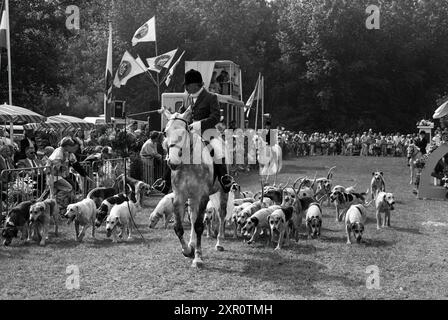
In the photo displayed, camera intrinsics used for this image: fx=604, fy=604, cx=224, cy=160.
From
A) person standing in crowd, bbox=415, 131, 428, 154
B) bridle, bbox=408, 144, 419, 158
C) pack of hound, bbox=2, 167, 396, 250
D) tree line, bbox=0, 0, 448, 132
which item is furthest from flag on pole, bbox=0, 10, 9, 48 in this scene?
tree line, bbox=0, 0, 448, 132

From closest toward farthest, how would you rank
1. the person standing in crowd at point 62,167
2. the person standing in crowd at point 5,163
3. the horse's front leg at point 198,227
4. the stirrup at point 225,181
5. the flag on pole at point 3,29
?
the horse's front leg at point 198,227, the stirrup at point 225,181, the person standing in crowd at point 5,163, the person standing in crowd at point 62,167, the flag on pole at point 3,29

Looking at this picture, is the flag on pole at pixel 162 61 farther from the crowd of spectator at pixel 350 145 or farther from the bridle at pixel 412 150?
the crowd of spectator at pixel 350 145

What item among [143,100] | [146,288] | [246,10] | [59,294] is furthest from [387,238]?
[246,10]

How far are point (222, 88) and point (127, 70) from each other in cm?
448

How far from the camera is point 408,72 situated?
198 ft

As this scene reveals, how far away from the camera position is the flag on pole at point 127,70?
26.4 m

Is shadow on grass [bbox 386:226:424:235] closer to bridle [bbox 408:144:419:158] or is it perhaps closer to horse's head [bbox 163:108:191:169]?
horse's head [bbox 163:108:191:169]

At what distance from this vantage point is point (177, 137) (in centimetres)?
931

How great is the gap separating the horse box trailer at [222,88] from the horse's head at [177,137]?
1458cm

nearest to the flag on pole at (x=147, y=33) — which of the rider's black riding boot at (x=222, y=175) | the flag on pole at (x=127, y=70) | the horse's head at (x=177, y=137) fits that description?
the flag on pole at (x=127, y=70)

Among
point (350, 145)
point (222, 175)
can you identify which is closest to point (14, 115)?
point (222, 175)

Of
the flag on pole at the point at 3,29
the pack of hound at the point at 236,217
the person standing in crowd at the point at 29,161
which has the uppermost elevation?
the flag on pole at the point at 3,29

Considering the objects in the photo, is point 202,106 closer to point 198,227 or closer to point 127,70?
point 198,227

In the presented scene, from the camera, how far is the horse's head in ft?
30.5
